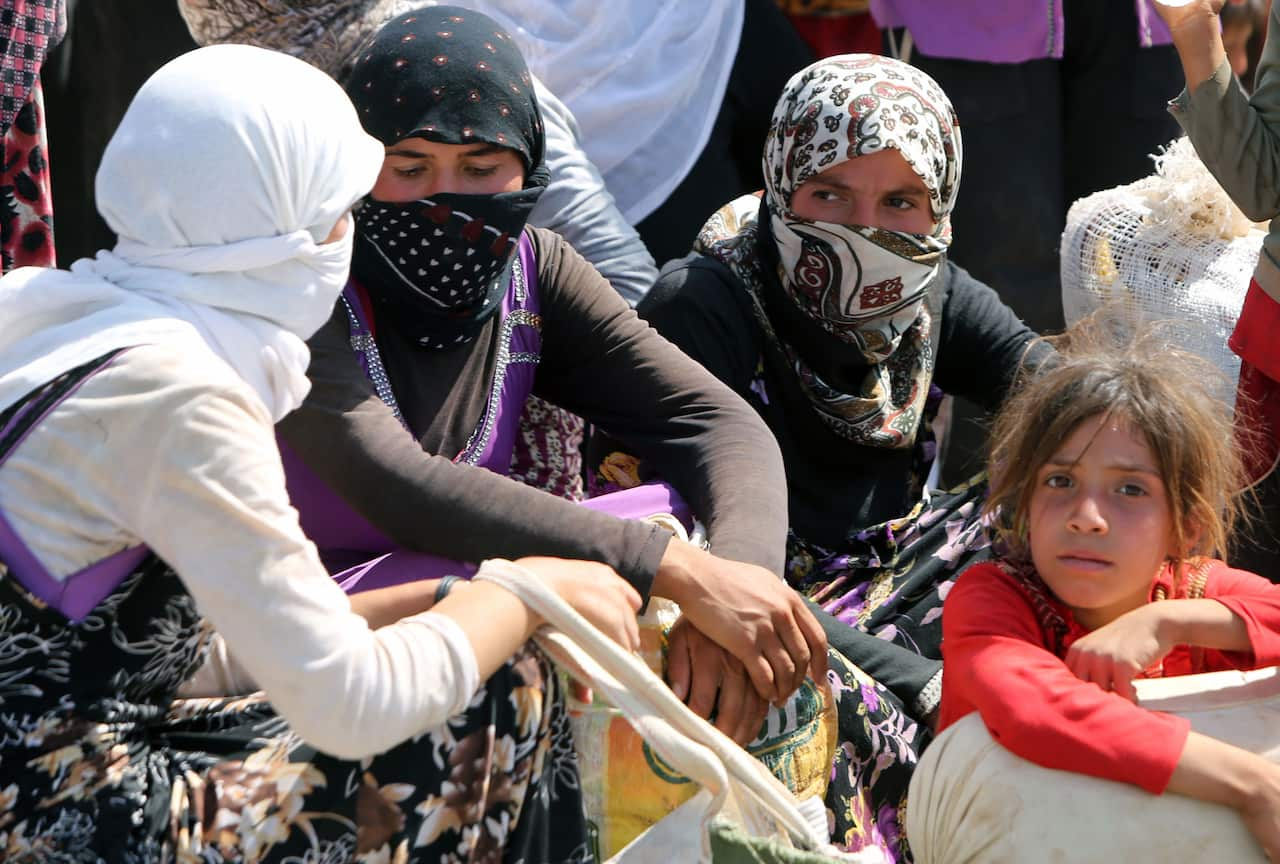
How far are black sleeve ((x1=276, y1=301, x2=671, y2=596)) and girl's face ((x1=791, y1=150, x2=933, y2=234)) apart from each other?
3.48 feet

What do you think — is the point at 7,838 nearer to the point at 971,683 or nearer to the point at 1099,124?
the point at 971,683

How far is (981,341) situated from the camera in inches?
140

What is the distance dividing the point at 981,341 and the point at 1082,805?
1538 millimetres

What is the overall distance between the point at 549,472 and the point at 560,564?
89cm

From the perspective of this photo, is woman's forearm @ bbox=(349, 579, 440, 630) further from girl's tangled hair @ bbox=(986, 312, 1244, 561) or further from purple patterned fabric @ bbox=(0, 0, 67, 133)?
purple patterned fabric @ bbox=(0, 0, 67, 133)

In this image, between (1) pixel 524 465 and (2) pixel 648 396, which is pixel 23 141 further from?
(2) pixel 648 396

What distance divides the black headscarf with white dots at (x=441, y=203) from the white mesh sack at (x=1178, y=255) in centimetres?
148

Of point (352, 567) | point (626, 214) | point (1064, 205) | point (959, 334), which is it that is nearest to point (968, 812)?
point (352, 567)

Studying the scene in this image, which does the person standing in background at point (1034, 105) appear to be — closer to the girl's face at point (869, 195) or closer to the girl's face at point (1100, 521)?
the girl's face at point (869, 195)

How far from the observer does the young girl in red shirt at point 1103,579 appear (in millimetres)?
2238

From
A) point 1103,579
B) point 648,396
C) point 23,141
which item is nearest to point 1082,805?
point 1103,579

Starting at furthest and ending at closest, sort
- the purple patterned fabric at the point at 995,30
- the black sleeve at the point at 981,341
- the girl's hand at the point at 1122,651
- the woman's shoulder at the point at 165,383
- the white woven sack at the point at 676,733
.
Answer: the purple patterned fabric at the point at 995,30, the black sleeve at the point at 981,341, the girl's hand at the point at 1122,651, the white woven sack at the point at 676,733, the woman's shoulder at the point at 165,383

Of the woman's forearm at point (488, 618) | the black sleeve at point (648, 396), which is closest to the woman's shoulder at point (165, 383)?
the woman's forearm at point (488, 618)

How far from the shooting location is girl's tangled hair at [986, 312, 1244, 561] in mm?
2555
